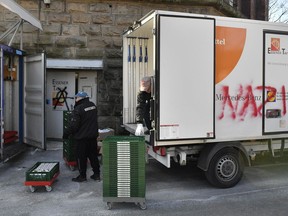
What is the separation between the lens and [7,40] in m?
9.65

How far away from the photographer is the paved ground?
16.4 feet

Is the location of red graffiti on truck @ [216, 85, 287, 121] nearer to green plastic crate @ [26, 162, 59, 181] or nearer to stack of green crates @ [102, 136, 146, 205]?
stack of green crates @ [102, 136, 146, 205]

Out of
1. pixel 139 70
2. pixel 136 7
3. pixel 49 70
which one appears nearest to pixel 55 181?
pixel 139 70

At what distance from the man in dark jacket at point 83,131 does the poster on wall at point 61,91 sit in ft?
12.5

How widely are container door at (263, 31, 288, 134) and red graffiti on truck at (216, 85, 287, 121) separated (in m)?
0.02

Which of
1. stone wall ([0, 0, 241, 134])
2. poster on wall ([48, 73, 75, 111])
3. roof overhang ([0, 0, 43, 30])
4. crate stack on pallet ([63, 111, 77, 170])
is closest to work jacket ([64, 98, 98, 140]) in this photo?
crate stack on pallet ([63, 111, 77, 170])

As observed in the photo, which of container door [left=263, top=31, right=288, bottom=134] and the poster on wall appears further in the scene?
the poster on wall

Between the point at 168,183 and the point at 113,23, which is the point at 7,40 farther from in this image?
the point at 168,183

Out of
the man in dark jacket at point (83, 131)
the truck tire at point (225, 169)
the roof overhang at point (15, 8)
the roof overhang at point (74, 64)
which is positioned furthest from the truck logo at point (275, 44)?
the roof overhang at point (15, 8)

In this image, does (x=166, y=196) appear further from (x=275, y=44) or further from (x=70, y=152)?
(x=275, y=44)

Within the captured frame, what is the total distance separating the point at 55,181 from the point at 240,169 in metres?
3.43

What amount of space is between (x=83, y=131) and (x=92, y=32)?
4475mm

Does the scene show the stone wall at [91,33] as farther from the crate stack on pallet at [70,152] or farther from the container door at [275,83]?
the container door at [275,83]

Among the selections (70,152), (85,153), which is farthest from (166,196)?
(70,152)
